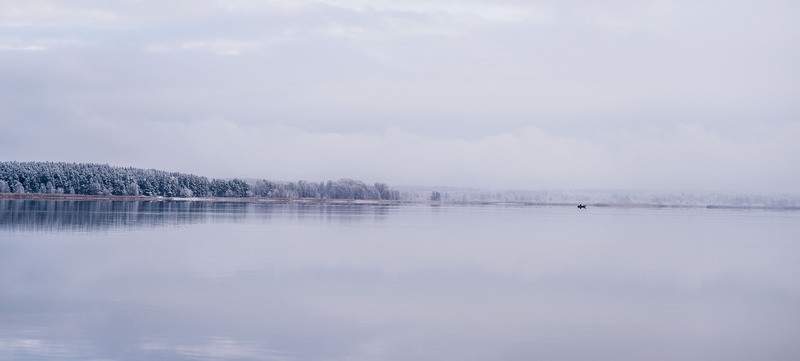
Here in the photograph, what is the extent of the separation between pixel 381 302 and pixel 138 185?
448 ft

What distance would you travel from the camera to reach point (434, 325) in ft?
55.4

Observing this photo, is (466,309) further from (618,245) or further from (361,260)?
(618,245)

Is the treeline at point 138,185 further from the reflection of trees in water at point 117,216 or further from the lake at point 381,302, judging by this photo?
the lake at point 381,302

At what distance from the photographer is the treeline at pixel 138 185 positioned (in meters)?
136

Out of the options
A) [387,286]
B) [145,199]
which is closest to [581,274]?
[387,286]

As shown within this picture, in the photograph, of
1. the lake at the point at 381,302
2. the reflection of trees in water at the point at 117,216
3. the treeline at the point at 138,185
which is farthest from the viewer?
the treeline at the point at 138,185

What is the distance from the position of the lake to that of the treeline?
353 ft

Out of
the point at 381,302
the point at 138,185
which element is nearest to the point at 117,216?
the point at 381,302

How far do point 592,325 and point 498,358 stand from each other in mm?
4082

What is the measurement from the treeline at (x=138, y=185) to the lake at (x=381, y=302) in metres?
108

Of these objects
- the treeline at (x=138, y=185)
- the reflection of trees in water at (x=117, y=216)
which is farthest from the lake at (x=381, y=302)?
the treeline at (x=138, y=185)

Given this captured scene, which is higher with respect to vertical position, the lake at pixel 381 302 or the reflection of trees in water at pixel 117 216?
the reflection of trees in water at pixel 117 216

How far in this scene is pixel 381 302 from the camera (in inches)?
776

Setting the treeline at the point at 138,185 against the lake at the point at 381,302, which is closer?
the lake at the point at 381,302
